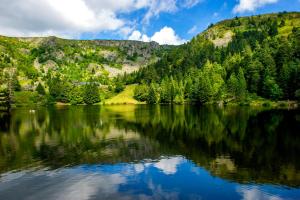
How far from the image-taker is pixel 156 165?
4866 cm

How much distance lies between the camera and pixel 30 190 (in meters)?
38.3

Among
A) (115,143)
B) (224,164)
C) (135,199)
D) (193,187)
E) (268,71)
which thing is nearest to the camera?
(135,199)

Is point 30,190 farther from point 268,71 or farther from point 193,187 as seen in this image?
point 268,71

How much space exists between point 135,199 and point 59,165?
20.4 meters

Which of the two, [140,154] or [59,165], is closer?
[59,165]

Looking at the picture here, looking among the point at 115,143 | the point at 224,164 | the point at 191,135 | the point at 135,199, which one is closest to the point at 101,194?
the point at 135,199

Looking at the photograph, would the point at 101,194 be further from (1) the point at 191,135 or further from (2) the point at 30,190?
(1) the point at 191,135

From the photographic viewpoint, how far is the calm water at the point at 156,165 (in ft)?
120

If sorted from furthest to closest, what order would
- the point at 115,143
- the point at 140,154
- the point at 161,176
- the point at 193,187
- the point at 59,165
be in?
the point at 115,143, the point at 140,154, the point at 59,165, the point at 161,176, the point at 193,187

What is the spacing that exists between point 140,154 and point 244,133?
28408 mm

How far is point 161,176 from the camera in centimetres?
4244

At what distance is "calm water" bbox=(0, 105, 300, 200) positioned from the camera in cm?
3644

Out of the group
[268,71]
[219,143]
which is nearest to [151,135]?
[219,143]

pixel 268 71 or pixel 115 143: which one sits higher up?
pixel 268 71
